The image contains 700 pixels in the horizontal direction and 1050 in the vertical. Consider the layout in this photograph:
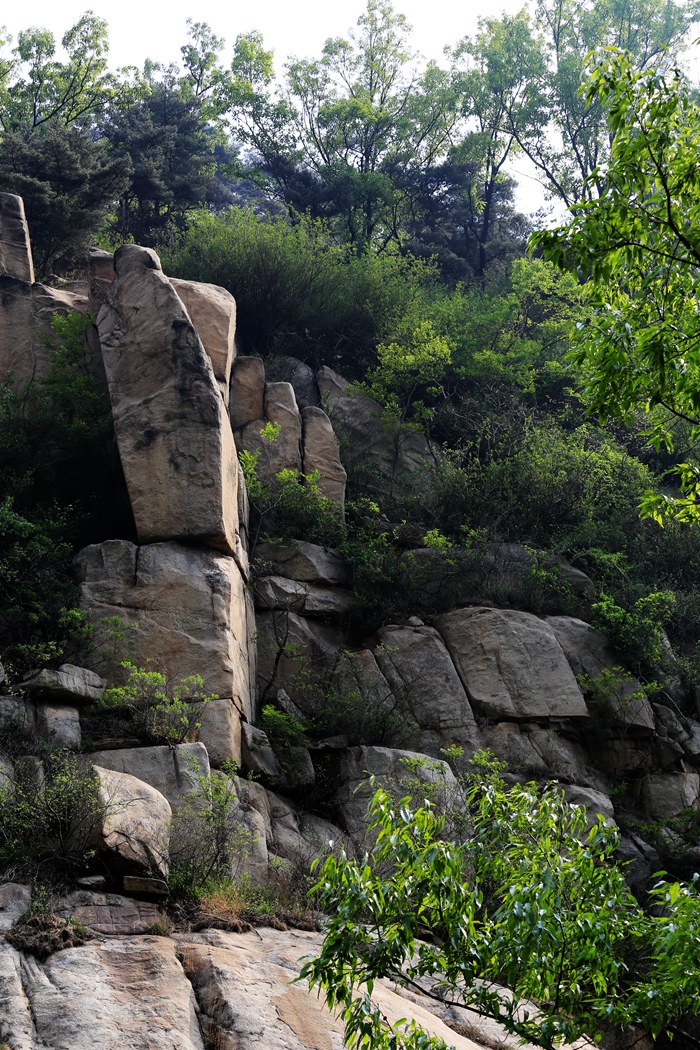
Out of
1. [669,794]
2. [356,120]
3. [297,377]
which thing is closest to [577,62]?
[356,120]

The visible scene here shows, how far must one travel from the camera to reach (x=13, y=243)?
20.5 meters

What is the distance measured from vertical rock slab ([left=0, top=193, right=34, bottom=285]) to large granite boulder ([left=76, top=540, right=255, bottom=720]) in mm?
8055

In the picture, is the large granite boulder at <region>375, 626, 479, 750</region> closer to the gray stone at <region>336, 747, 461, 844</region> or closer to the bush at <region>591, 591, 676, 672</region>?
the gray stone at <region>336, 747, 461, 844</region>

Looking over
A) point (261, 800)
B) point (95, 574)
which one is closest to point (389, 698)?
point (261, 800)

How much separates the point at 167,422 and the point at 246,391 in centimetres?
503

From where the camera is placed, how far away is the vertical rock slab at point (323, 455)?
2016 centimetres

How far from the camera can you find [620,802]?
16906 millimetres

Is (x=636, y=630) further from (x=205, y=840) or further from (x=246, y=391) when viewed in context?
(x=205, y=840)

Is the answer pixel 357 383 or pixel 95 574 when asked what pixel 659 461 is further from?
pixel 95 574

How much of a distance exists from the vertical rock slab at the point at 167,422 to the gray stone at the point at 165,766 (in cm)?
408

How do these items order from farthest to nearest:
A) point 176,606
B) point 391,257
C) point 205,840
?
point 391,257
point 176,606
point 205,840

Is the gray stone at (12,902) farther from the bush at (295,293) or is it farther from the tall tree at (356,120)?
the tall tree at (356,120)

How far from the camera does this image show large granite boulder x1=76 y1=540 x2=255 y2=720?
14.1m

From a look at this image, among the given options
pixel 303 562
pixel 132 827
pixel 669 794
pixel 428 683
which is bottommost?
pixel 669 794
